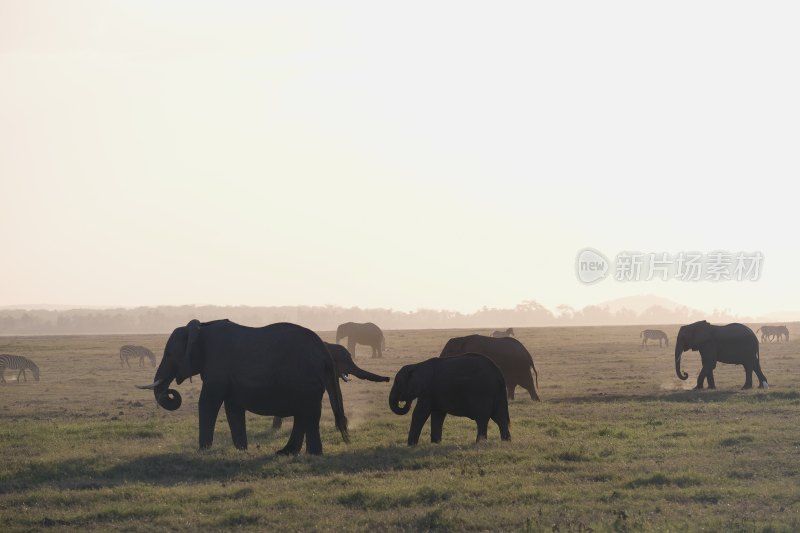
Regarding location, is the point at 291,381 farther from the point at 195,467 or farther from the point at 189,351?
the point at 195,467

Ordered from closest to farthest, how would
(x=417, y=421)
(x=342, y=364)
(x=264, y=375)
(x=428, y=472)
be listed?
(x=428, y=472), (x=264, y=375), (x=417, y=421), (x=342, y=364)

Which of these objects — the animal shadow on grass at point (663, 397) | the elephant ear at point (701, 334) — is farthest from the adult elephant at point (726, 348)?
the animal shadow on grass at point (663, 397)

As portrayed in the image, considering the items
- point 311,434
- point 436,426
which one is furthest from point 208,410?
point 436,426

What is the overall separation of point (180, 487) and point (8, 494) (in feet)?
8.65

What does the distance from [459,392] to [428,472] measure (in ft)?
11.4

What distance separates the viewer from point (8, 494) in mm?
16359

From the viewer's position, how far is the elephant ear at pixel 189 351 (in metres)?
21.0

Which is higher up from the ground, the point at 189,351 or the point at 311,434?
the point at 189,351

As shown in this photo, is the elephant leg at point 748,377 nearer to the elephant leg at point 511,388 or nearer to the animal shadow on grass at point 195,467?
the elephant leg at point 511,388

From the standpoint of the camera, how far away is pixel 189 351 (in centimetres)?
2100

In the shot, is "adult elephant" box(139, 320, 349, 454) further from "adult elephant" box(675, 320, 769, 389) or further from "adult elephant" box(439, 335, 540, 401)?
"adult elephant" box(675, 320, 769, 389)

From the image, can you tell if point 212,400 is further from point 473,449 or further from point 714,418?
point 714,418

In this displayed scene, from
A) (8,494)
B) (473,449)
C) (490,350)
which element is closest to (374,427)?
(473,449)

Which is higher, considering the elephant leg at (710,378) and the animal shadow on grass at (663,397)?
the elephant leg at (710,378)
